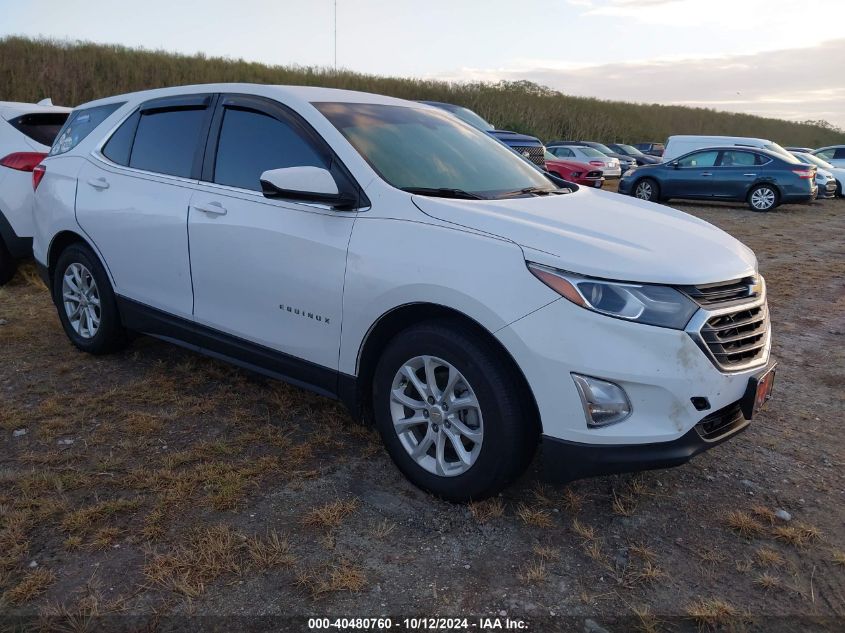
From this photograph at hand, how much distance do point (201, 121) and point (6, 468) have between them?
207 cm

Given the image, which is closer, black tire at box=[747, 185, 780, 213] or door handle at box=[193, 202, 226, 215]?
door handle at box=[193, 202, 226, 215]

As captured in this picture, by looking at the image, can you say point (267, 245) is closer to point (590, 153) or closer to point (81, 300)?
point (81, 300)

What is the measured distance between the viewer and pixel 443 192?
10.2 ft

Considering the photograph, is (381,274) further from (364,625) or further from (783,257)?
(783,257)

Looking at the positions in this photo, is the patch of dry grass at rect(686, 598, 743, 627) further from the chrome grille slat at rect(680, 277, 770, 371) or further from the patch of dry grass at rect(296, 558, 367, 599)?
the patch of dry grass at rect(296, 558, 367, 599)

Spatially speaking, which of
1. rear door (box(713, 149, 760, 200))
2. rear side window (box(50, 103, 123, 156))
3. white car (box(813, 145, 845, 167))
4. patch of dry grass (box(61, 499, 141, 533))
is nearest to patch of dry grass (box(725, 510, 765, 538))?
patch of dry grass (box(61, 499, 141, 533))

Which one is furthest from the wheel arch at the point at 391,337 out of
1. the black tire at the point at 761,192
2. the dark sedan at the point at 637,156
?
the dark sedan at the point at 637,156

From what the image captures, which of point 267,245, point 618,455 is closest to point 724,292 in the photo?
point 618,455

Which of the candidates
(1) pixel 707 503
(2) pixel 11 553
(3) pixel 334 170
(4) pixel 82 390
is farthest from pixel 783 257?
(2) pixel 11 553

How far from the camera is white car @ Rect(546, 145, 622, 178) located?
66.7 feet

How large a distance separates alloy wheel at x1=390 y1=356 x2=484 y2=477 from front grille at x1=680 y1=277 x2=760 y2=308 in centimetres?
94

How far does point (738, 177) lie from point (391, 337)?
1547 centimetres

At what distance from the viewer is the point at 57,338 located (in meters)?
5.07

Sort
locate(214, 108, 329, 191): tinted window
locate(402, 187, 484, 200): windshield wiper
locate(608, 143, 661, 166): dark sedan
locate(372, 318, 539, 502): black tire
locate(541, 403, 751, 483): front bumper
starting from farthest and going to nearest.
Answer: locate(608, 143, 661, 166): dark sedan < locate(214, 108, 329, 191): tinted window < locate(402, 187, 484, 200): windshield wiper < locate(372, 318, 539, 502): black tire < locate(541, 403, 751, 483): front bumper
